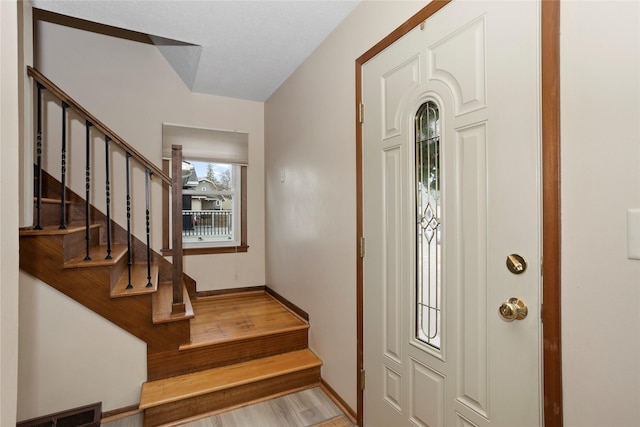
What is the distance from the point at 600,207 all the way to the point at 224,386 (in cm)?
219

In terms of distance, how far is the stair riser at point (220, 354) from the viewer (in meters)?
2.17

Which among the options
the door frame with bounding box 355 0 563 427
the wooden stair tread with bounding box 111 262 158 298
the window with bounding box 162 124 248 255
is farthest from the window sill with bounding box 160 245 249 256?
the door frame with bounding box 355 0 563 427

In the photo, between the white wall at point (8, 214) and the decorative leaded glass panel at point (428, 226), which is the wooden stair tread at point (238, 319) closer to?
the decorative leaded glass panel at point (428, 226)

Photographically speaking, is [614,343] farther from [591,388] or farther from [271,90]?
[271,90]

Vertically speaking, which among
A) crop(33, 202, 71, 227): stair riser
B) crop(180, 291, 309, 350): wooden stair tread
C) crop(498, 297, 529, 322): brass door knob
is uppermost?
crop(33, 202, 71, 227): stair riser

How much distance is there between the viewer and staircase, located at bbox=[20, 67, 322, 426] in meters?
1.92

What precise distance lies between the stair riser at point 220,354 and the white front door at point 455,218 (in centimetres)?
91

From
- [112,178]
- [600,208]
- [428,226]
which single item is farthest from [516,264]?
[112,178]

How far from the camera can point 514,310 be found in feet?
3.41

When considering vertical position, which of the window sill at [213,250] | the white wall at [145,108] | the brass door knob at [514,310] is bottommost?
the window sill at [213,250]

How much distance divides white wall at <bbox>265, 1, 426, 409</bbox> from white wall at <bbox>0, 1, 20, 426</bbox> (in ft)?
4.84

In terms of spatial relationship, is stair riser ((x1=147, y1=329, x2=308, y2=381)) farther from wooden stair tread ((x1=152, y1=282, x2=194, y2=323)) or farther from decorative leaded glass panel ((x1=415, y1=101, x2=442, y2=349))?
decorative leaded glass panel ((x1=415, y1=101, x2=442, y2=349))

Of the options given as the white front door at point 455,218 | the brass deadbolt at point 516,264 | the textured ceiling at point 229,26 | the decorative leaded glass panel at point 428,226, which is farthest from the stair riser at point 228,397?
the textured ceiling at point 229,26

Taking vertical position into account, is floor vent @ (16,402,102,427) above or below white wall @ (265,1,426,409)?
below
